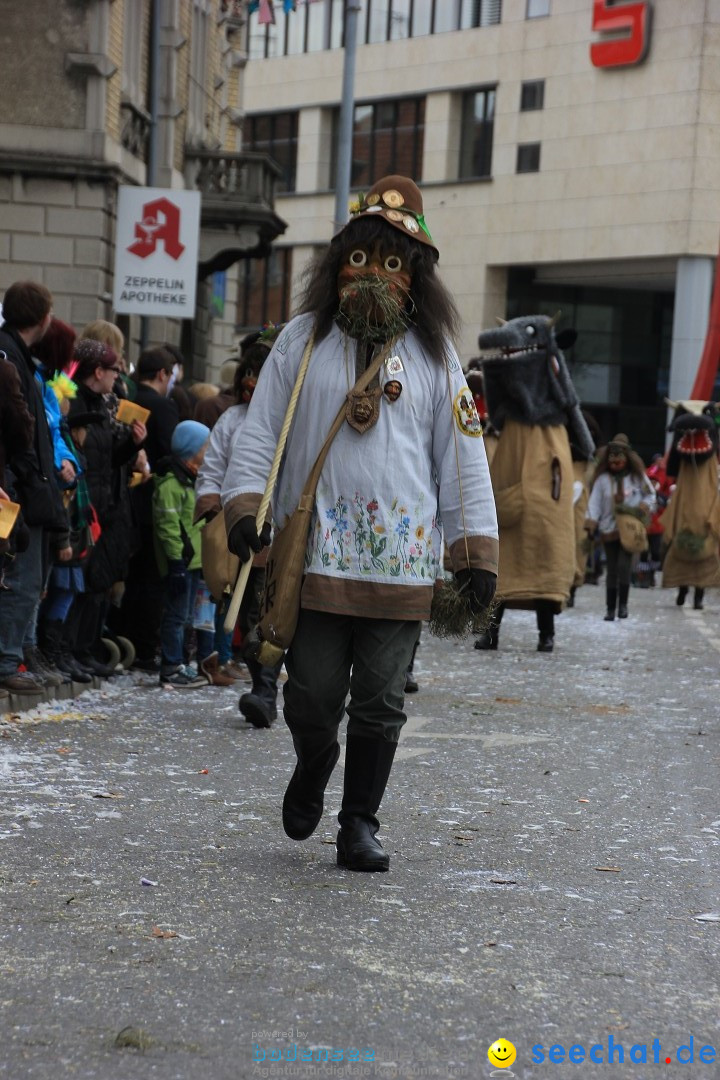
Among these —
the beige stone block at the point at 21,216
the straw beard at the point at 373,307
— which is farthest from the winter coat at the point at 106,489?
the beige stone block at the point at 21,216

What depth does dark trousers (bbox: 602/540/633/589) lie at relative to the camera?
20016 millimetres

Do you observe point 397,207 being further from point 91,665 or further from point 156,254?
point 156,254

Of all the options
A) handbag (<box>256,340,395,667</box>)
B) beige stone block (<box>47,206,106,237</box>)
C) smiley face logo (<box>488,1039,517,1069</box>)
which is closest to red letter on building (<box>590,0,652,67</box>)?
beige stone block (<box>47,206,106,237</box>)

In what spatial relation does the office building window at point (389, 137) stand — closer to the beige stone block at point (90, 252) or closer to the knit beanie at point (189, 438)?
the beige stone block at point (90, 252)

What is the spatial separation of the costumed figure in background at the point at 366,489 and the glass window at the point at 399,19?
52.4 metres

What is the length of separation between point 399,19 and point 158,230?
3949 cm

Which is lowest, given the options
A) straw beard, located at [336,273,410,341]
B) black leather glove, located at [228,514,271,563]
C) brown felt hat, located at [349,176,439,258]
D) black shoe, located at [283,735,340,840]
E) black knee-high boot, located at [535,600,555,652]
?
black knee-high boot, located at [535,600,555,652]

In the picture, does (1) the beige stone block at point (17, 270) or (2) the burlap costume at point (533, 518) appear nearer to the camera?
(2) the burlap costume at point (533, 518)

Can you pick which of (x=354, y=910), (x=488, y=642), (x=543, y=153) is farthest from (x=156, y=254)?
(x=543, y=153)

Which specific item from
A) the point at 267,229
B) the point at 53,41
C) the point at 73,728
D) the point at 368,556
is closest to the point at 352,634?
the point at 368,556

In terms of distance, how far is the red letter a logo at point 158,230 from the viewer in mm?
19062

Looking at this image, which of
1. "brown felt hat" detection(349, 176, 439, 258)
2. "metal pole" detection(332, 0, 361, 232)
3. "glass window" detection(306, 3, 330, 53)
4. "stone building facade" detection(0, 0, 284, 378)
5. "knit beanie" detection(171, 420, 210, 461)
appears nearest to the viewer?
"brown felt hat" detection(349, 176, 439, 258)

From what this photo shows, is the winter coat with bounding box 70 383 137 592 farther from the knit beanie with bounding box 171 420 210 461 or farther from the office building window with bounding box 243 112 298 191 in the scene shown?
the office building window with bounding box 243 112 298 191

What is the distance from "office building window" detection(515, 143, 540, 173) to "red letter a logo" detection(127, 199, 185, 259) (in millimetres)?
34735
